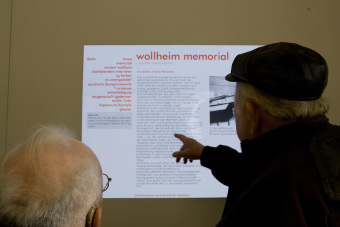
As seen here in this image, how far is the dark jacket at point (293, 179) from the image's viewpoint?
2.84ft

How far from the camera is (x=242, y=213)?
96 cm

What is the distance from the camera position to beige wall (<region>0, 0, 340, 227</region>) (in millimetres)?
1959

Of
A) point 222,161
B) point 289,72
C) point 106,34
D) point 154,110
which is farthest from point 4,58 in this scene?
point 289,72

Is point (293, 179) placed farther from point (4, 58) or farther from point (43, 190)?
point (4, 58)

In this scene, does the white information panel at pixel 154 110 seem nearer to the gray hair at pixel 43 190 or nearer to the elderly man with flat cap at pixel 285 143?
the elderly man with flat cap at pixel 285 143

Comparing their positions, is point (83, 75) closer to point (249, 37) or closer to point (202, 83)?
point (202, 83)

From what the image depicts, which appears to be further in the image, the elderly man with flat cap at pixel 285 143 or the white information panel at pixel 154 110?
the white information panel at pixel 154 110

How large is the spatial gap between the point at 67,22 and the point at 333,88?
1.73m

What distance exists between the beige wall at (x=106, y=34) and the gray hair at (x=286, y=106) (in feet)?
3.30

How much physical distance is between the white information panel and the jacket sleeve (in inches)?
15.2

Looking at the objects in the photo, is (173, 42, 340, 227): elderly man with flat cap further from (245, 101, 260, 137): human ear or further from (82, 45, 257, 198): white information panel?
(82, 45, 257, 198): white information panel

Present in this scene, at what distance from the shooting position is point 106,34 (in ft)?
6.45

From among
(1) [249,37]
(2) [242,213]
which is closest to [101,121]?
(1) [249,37]

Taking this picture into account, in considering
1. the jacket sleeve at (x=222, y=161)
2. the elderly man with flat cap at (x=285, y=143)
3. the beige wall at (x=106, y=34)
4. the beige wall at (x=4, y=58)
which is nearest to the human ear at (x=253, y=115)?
the elderly man with flat cap at (x=285, y=143)
